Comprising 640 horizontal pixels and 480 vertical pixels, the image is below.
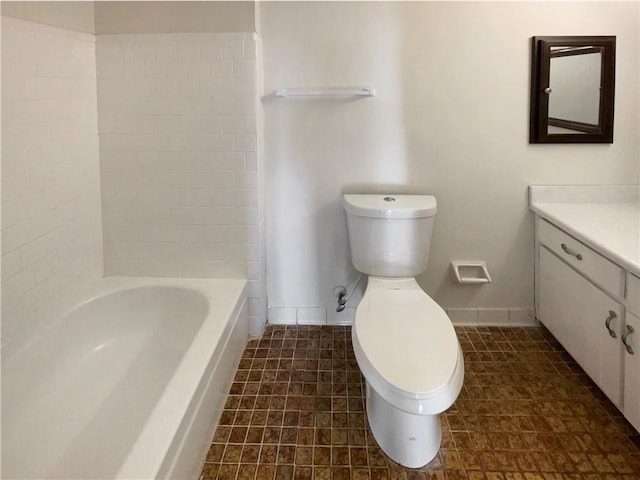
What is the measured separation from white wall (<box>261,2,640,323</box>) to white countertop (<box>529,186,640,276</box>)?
6 cm

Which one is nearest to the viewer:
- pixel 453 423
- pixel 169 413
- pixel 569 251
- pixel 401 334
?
pixel 169 413

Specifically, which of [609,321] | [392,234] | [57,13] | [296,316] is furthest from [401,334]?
[57,13]

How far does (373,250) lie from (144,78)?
133cm

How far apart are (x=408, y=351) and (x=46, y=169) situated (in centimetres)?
152

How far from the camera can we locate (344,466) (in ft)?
5.93

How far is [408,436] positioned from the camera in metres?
1.81

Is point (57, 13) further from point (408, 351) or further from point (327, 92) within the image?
point (408, 351)

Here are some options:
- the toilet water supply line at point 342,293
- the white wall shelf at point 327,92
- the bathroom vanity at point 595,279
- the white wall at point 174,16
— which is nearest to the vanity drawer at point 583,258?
the bathroom vanity at point 595,279

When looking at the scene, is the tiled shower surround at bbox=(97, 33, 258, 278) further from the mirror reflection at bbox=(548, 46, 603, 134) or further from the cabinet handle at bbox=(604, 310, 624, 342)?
the cabinet handle at bbox=(604, 310, 624, 342)

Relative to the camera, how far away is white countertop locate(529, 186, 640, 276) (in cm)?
196

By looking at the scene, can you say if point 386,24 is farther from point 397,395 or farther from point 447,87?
point 397,395

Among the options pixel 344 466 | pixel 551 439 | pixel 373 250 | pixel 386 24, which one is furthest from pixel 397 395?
pixel 386 24

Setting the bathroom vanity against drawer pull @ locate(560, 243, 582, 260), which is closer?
the bathroom vanity

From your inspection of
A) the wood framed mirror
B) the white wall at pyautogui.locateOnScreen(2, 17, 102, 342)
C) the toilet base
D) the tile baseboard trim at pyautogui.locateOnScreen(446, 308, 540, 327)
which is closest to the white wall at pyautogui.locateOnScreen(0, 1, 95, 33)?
the white wall at pyautogui.locateOnScreen(2, 17, 102, 342)
